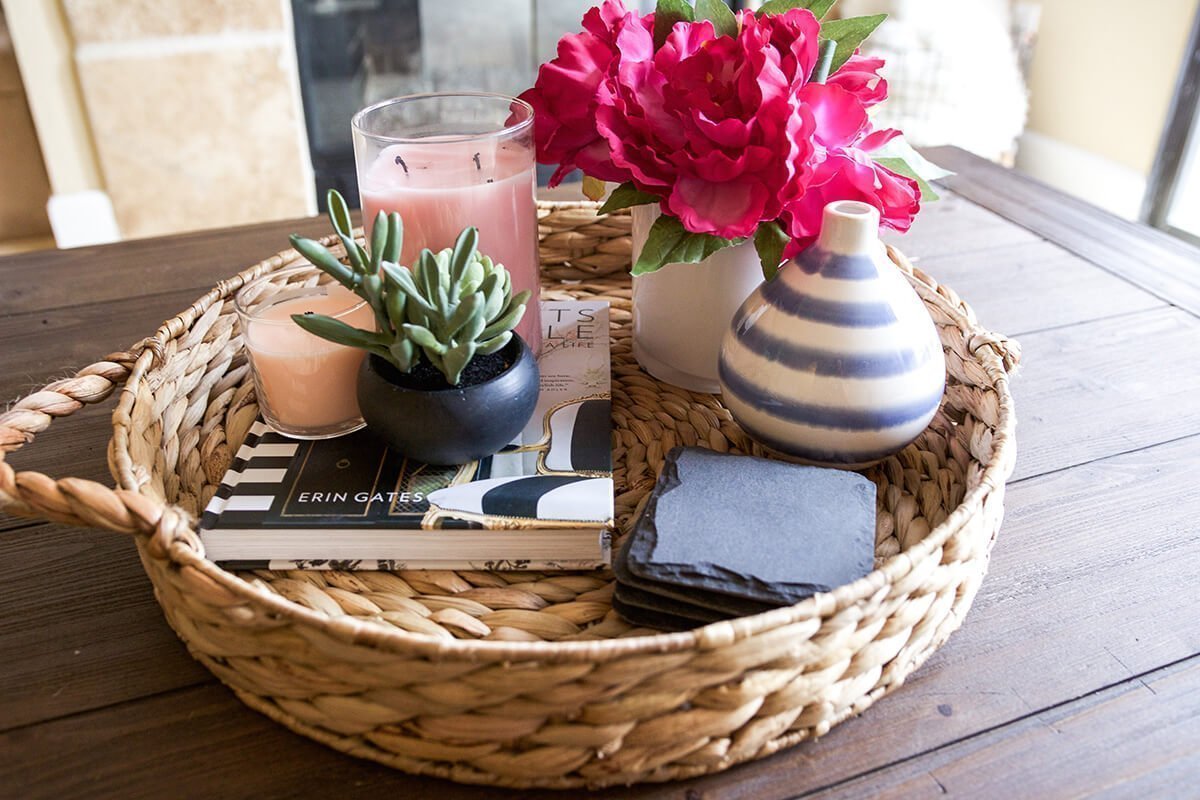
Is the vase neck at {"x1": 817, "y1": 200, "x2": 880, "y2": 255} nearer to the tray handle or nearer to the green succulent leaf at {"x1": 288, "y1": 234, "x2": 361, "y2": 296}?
the green succulent leaf at {"x1": 288, "y1": 234, "x2": 361, "y2": 296}

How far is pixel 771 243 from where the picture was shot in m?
0.56

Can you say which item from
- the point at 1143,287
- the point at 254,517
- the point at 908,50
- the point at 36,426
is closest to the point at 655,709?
the point at 254,517

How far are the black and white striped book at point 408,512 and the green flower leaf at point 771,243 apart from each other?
0.15 meters

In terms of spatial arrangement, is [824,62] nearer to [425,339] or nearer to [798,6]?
[798,6]

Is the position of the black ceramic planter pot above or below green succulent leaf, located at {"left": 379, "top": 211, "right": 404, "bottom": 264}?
below

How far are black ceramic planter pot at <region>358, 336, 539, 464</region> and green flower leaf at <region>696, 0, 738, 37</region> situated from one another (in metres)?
0.23

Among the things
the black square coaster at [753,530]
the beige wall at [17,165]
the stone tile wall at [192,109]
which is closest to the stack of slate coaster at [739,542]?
the black square coaster at [753,530]

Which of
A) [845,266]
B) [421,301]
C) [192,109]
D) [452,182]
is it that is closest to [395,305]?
[421,301]

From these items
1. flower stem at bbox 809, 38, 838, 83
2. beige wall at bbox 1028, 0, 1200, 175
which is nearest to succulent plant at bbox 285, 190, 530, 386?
flower stem at bbox 809, 38, 838, 83

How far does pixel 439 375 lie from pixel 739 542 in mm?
180

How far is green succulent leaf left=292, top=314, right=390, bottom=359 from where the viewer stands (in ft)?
1.61

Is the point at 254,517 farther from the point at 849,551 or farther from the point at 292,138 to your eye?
the point at 292,138

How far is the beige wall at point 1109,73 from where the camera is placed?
1972mm

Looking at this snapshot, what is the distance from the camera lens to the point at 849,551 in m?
0.45
